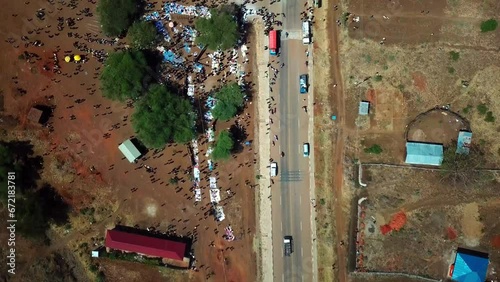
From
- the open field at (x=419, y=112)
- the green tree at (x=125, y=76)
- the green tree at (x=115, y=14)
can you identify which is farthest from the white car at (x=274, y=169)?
the green tree at (x=115, y=14)

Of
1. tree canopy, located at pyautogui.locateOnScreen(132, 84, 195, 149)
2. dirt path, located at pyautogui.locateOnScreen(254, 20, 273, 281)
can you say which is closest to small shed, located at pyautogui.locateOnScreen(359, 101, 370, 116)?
dirt path, located at pyautogui.locateOnScreen(254, 20, 273, 281)

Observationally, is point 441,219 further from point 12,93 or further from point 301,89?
point 12,93

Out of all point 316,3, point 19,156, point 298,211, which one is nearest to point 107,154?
point 19,156

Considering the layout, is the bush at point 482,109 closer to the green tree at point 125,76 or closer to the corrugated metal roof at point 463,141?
the corrugated metal roof at point 463,141

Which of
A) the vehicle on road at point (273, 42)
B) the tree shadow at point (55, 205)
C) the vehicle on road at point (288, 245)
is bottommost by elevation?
the vehicle on road at point (288, 245)

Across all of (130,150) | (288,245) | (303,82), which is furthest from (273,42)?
(288,245)

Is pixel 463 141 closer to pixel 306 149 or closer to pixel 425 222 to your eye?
pixel 425 222
